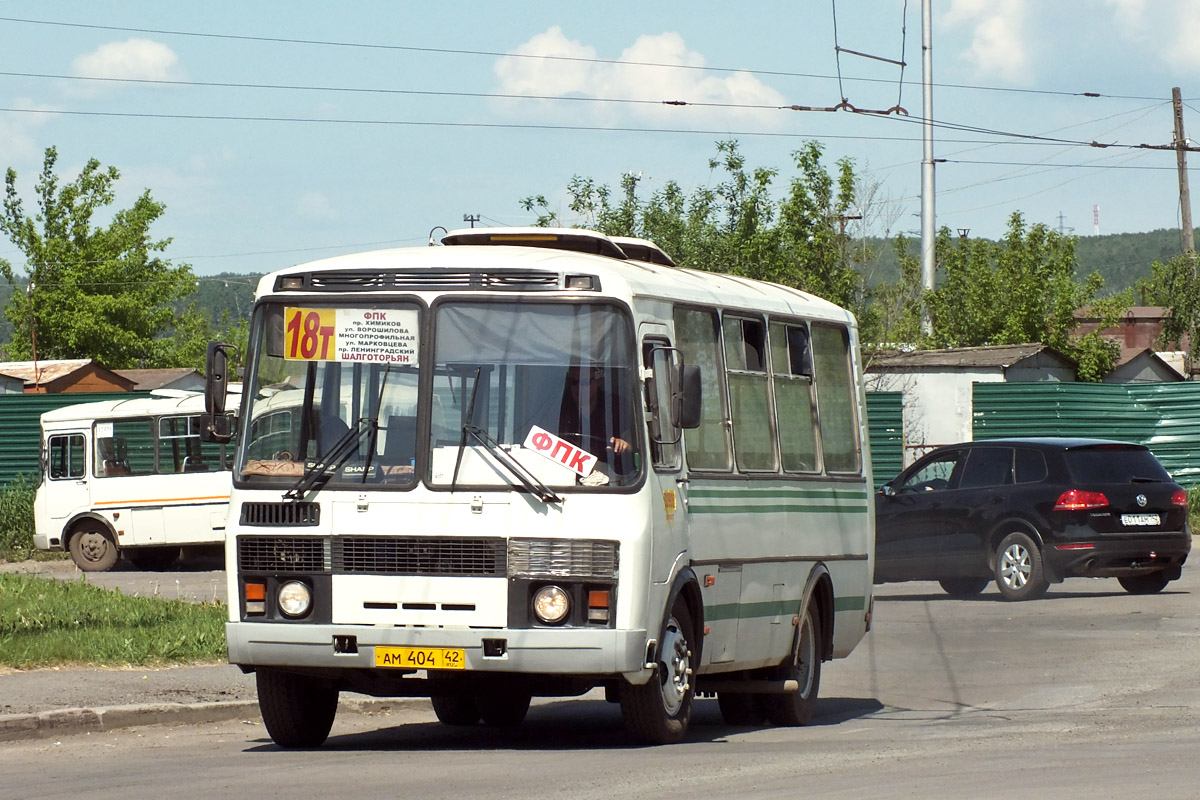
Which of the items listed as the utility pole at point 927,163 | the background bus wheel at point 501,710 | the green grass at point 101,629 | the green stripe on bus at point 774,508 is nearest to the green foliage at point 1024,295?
the utility pole at point 927,163

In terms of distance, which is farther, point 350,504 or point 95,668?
point 95,668

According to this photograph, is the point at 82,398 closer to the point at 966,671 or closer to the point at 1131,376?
the point at 966,671

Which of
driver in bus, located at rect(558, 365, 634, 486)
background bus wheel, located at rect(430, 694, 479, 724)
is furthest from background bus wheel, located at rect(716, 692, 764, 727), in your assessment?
driver in bus, located at rect(558, 365, 634, 486)

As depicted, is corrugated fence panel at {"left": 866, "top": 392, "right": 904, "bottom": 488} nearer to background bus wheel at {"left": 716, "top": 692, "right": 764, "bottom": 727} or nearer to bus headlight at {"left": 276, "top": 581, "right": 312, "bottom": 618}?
background bus wheel at {"left": 716, "top": 692, "right": 764, "bottom": 727}

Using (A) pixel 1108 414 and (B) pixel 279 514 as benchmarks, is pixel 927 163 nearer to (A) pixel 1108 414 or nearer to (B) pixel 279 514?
(A) pixel 1108 414

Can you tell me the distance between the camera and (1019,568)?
20.1 metres

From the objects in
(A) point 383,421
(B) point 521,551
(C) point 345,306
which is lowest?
(B) point 521,551

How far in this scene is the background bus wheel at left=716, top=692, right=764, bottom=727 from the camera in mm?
11781

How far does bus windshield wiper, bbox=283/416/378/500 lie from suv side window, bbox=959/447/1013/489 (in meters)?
12.3

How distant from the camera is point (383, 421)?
9.28 m

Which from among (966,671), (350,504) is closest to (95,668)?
(350,504)

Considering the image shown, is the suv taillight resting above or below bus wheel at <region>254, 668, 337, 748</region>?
above

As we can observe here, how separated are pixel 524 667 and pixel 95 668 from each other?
502cm

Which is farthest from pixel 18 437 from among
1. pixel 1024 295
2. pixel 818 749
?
pixel 1024 295
